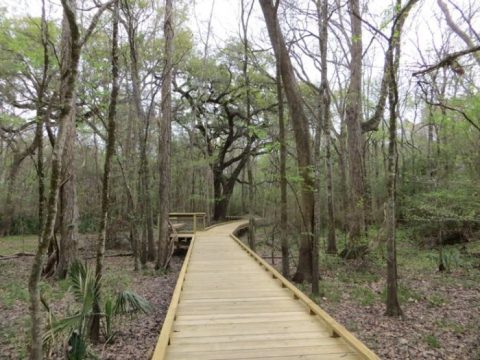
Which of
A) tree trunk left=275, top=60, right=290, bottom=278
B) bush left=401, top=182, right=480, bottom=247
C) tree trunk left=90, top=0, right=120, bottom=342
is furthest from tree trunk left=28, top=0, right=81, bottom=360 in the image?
bush left=401, top=182, right=480, bottom=247

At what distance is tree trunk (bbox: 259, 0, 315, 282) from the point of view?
8.65m

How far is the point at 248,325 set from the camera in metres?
4.30

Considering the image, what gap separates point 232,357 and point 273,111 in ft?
60.8

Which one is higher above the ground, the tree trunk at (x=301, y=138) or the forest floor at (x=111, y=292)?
the tree trunk at (x=301, y=138)

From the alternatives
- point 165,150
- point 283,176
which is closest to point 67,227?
point 165,150

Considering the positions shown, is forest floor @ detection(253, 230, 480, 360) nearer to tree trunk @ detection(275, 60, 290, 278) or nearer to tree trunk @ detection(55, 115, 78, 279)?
tree trunk @ detection(275, 60, 290, 278)

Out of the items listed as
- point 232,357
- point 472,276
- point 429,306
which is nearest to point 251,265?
point 429,306

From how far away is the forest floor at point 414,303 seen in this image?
5250 mm

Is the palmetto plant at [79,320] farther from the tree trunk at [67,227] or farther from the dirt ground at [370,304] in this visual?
the tree trunk at [67,227]

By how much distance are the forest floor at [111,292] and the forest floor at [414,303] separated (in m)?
3.52

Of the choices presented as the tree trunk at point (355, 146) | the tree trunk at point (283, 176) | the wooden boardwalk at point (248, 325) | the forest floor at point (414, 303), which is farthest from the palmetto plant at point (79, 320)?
the tree trunk at point (355, 146)

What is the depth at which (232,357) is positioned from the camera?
336 centimetres

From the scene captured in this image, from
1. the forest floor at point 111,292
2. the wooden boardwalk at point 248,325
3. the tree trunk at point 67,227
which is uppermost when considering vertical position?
the tree trunk at point 67,227

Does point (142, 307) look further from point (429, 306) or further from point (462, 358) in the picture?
point (429, 306)
